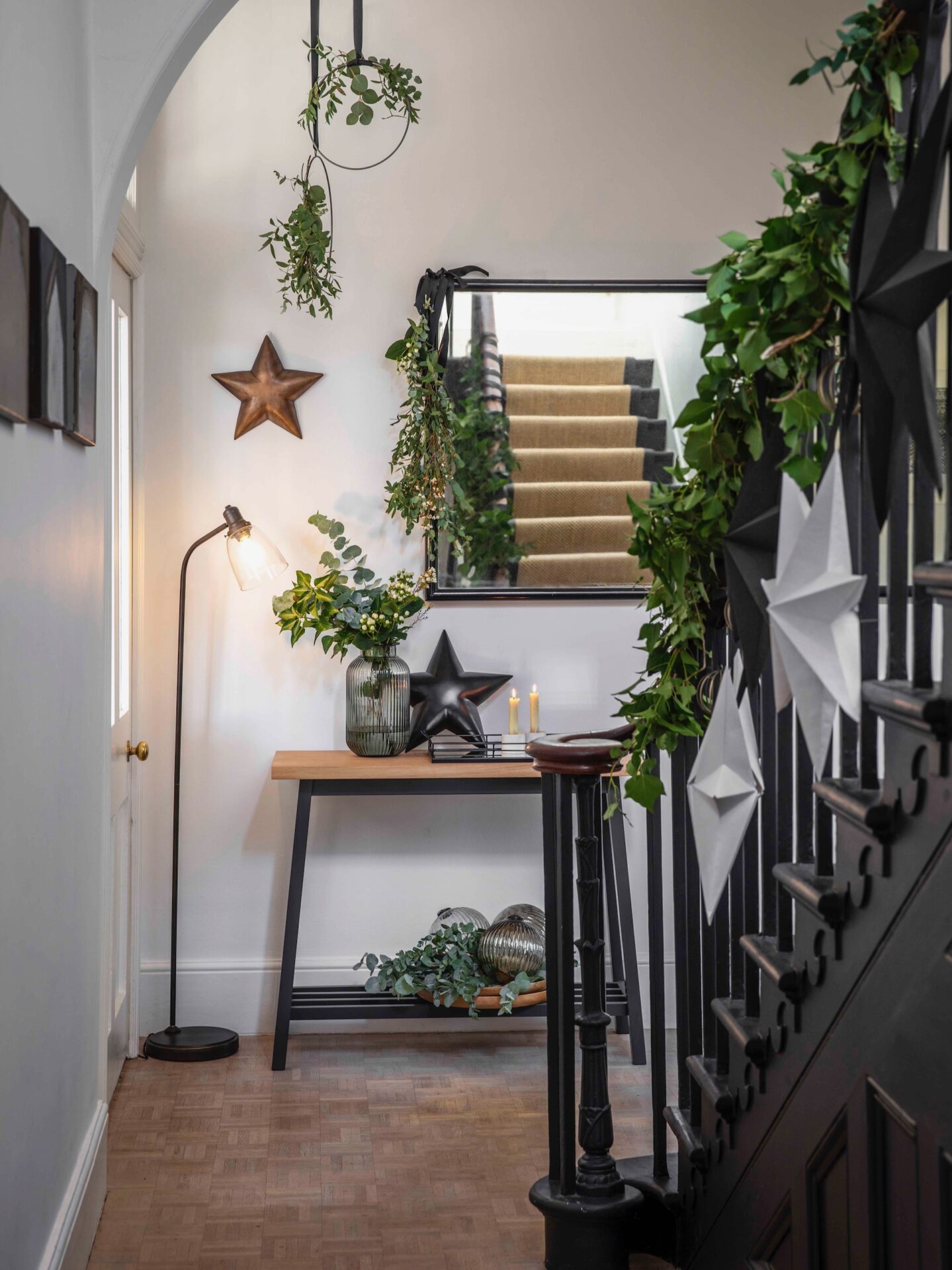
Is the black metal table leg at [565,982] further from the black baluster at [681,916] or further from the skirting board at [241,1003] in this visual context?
the skirting board at [241,1003]

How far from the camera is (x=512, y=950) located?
10.8 feet

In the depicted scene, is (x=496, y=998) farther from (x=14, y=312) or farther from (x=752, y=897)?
(x=14, y=312)

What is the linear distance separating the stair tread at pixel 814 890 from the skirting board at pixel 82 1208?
131 centimetres

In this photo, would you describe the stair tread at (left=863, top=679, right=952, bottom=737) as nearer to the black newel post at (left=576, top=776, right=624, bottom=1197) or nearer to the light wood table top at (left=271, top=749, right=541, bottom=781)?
the black newel post at (left=576, top=776, right=624, bottom=1197)

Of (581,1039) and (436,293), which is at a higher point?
(436,293)

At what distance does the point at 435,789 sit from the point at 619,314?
1542mm

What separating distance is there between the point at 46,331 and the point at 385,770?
70.6 inches

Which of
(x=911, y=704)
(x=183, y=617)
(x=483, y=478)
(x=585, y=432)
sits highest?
(x=585, y=432)

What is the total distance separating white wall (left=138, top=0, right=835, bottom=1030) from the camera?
3.55 metres

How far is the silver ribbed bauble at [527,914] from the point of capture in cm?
340

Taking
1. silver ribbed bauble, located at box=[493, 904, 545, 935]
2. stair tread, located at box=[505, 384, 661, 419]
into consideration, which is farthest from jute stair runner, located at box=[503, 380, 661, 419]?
silver ribbed bauble, located at box=[493, 904, 545, 935]

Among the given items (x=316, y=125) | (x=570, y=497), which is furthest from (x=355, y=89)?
(x=570, y=497)

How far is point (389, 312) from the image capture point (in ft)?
11.9

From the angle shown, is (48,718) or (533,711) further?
(533,711)
